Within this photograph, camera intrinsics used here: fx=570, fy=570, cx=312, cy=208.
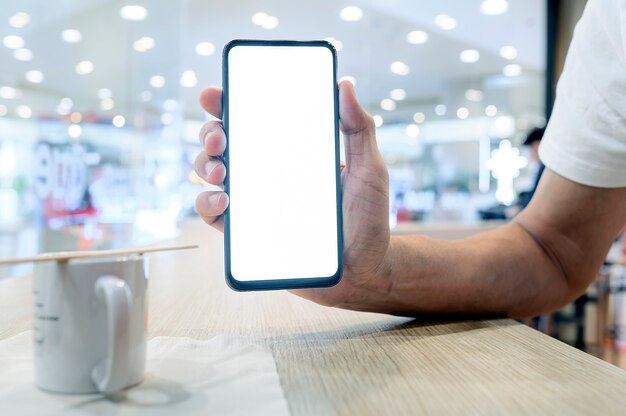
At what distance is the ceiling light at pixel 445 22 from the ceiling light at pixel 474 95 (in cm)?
86

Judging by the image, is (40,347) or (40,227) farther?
(40,227)

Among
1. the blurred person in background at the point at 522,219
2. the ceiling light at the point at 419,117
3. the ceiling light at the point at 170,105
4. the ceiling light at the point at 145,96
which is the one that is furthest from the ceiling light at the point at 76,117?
A: the ceiling light at the point at 419,117

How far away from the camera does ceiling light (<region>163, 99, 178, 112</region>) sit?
13.4ft

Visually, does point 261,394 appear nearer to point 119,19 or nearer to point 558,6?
point 119,19

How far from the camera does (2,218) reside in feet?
7.32

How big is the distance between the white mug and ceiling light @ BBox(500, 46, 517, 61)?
538 cm

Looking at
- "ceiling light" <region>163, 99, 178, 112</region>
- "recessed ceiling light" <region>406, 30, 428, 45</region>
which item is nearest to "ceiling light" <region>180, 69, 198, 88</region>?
"ceiling light" <region>163, 99, 178, 112</region>

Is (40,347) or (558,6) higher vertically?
(558,6)

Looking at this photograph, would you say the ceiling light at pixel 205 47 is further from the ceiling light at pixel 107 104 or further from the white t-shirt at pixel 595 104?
the white t-shirt at pixel 595 104

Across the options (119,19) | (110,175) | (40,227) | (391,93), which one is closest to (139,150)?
(110,175)

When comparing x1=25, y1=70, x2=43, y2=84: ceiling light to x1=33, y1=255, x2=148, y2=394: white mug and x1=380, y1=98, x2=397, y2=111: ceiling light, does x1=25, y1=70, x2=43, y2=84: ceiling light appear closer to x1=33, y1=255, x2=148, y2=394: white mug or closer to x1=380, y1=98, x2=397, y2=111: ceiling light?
x1=33, y1=255, x2=148, y2=394: white mug

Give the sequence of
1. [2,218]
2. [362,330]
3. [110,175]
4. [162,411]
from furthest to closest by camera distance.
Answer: [110,175]
[2,218]
[362,330]
[162,411]

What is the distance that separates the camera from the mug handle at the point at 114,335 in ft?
0.97

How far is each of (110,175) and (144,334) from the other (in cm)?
289
